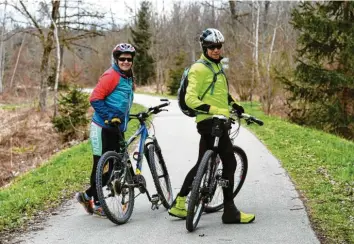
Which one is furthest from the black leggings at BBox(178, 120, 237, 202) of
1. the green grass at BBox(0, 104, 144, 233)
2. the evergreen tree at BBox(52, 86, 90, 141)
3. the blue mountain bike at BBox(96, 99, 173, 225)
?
the evergreen tree at BBox(52, 86, 90, 141)

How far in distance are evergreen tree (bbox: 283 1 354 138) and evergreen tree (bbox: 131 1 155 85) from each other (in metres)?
38.3

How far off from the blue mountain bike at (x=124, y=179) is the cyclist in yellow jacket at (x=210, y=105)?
0.55 metres

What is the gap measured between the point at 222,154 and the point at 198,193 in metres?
0.59

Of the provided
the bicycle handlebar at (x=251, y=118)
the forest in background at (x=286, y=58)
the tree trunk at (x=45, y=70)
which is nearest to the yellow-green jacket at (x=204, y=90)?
the bicycle handlebar at (x=251, y=118)

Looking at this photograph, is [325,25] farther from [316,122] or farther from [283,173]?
[283,173]

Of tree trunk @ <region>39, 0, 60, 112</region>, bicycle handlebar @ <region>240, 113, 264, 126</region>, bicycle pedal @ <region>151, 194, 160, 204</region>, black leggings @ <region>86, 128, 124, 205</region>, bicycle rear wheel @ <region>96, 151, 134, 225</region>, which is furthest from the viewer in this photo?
tree trunk @ <region>39, 0, 60, 112</region>

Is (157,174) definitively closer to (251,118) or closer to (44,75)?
(251,118)

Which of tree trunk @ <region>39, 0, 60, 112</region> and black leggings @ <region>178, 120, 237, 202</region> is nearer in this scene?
black leggings @ <region>178, 120, 237, 202</region>

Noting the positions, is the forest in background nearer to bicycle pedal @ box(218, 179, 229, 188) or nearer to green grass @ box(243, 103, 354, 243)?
green grass @ box(243, 103, 354, 243)

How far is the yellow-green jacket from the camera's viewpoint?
5184 millimetres

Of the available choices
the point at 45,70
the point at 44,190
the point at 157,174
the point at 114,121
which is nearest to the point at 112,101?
the point at 114,121

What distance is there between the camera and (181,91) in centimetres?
546

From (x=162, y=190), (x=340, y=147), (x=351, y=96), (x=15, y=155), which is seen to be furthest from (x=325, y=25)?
(x=162, y=190)

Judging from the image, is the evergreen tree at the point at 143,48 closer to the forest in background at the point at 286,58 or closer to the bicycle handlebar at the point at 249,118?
the forest in background at the point at 286,58
